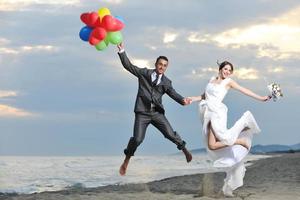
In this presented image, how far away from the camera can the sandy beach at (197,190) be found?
41.8 ft

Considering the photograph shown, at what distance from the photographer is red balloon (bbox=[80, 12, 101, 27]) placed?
38.5ft

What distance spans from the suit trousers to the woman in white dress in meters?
0.78

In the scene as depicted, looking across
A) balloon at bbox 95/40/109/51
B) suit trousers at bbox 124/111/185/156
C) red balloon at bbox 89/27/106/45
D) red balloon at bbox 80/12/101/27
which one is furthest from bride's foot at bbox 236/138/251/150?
red balloon at bbox 80/12/101/27

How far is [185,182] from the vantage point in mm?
17328

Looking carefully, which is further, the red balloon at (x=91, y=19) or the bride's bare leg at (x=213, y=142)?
the red balloon at (x=91, y=19)

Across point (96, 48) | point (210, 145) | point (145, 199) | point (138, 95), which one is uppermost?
point (96, 48)

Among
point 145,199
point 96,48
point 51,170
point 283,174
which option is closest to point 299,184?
point 283,174

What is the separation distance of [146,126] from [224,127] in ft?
5.19

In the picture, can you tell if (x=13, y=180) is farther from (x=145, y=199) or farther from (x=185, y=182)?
(x=145, y=199)

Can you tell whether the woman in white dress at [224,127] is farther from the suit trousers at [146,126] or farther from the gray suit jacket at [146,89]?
the suit trousers at [146,126]

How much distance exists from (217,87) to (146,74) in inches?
54.5

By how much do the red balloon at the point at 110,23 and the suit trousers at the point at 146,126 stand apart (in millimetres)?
1659

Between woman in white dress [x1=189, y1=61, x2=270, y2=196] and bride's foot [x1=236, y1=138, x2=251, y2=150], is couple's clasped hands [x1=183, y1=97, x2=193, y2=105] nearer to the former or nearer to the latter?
woman in white dress [x1=189, y1=61, x2=270, y2=196]

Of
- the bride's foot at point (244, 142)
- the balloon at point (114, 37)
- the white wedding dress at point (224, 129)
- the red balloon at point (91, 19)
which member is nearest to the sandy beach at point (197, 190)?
the white wedding dress at point (224, 129)
